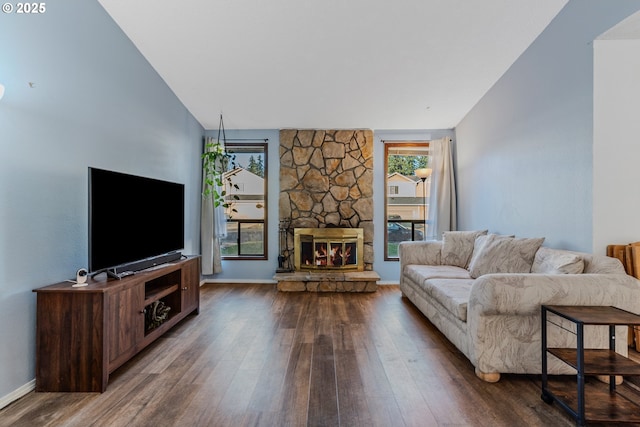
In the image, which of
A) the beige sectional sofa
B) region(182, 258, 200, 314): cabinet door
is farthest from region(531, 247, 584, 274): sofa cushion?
region(182, 258, 200, 314): cabinet door

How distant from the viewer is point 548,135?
2982 millimetres

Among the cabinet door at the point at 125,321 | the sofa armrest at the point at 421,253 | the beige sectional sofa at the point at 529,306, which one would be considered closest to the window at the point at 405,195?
the sofa armrest at the point at 421,253

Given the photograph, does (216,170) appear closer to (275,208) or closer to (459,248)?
(275,208)

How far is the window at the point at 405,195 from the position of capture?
206 inches

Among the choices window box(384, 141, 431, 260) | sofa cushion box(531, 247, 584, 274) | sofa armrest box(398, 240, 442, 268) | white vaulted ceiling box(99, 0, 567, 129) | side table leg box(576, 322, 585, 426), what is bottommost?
side table leg box(576, 322, 585, 426)

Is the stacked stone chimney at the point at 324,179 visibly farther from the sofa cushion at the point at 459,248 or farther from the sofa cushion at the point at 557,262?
the sofa cushion at the point at 557,262

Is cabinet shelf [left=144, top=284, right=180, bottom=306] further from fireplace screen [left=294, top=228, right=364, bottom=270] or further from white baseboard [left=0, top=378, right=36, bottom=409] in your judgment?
fireplace screen [left=294, top=228, right=364, bottom=270]

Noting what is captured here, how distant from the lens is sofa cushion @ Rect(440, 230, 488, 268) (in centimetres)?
392

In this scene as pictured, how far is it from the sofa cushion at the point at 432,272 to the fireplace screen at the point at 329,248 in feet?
3.26

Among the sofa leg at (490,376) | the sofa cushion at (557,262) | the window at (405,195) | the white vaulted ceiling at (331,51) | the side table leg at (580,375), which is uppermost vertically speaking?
the white vaulted ceiling at (331,51)

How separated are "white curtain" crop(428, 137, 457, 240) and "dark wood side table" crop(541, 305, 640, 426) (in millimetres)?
3015

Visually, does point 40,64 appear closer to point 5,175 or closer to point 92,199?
point 5,175

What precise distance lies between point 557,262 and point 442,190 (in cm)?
273

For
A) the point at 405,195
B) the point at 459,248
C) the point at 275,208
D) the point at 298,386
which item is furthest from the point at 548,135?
the point at 275,208
